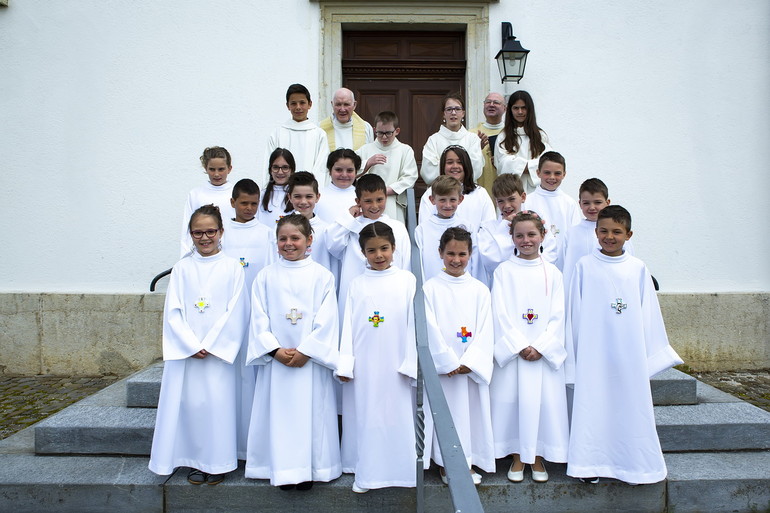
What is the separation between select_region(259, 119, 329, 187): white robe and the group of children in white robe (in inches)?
75.6

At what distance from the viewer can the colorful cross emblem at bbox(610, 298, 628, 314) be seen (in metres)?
3.93

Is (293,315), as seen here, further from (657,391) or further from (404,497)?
(657,391)

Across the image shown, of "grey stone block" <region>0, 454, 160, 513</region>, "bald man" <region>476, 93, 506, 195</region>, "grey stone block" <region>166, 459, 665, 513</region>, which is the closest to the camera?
"grey stone block" <region>166, 459, 665, 513</region>

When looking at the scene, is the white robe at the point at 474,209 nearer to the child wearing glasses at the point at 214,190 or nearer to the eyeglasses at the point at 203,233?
the child wearing glasses at the point at 214,190

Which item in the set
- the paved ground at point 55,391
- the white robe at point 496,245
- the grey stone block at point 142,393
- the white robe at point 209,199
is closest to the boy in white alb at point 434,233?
the white robe at point 496,245

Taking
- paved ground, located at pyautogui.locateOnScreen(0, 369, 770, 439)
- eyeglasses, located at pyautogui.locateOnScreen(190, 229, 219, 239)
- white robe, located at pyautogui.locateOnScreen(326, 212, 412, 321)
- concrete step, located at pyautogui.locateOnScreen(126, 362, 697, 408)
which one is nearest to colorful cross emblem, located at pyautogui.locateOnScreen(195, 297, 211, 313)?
eyeglasses, located at pyautogui.locateOnScreen(190, 229, 219, 239)

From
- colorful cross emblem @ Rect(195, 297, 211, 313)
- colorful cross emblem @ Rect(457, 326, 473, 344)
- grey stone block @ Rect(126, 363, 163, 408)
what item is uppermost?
colorful cross emblem @ Rect(195, 297, 211, 313)

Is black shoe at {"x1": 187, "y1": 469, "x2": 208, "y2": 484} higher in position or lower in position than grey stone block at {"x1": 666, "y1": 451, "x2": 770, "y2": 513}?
higher

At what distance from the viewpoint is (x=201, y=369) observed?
3.89 m

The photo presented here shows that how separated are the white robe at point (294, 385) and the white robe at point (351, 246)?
59 cm

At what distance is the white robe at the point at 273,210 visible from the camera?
511cm

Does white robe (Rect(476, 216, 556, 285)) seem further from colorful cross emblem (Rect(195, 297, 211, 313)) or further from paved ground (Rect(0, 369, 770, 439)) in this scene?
paved ground (Rect(0, 369, 770, 439))

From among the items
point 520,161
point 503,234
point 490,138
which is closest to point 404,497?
point 503,234

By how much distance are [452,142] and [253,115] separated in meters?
2.57
